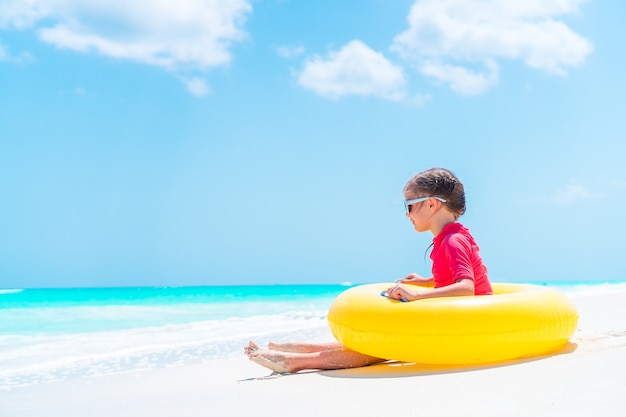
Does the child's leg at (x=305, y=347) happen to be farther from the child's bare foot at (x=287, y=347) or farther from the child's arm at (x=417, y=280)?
the child's arm at (x=417, y=280)

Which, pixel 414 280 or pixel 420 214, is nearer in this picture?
pixel 420 214

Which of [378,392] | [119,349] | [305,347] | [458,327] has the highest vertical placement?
[458,327]

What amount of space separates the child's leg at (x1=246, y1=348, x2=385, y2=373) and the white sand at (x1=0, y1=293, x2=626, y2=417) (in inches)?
4.1

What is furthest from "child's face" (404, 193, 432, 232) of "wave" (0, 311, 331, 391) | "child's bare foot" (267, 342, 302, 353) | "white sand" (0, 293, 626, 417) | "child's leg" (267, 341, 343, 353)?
"wave" (0, 311, 331, 391)

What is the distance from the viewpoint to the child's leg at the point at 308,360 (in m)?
3.89

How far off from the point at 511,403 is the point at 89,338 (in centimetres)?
784

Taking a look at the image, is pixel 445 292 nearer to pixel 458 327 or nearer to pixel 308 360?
pixel 458 327

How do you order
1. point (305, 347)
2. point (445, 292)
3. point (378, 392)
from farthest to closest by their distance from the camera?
point (305, 347) → point (445, 292) → point (378, 392)

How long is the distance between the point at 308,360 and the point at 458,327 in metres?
1.02

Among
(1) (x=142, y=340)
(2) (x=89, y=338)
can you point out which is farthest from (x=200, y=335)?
(2) (x=89, y=338)

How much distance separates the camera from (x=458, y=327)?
340 cm

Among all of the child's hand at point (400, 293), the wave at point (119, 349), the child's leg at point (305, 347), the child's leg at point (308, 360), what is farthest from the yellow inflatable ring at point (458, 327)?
the wave at point (119, 349)

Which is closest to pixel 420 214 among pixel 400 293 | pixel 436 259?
pixel 436 259

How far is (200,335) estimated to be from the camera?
9039mm
